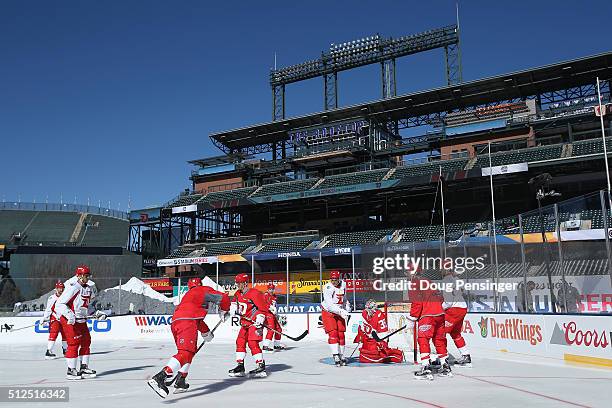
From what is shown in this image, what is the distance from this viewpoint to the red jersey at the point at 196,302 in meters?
9.23

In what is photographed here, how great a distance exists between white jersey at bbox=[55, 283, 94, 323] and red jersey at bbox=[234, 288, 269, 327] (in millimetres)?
3114

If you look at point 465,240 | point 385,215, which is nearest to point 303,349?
point 465,240

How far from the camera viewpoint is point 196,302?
30.8ft

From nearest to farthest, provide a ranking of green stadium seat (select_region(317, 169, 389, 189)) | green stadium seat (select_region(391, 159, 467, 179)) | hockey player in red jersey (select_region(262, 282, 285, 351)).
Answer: hockey player in red jersey (select_region(262, 282, 285, 351)) < green stadium seat (select_region(391, 159, 467, 179)) < green stadium seat (select_region(317, 169, 389, 189))

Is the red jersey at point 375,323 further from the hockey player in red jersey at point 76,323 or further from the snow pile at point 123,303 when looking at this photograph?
the snow pile at point 123,303

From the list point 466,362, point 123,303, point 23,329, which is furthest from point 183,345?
point 123,303

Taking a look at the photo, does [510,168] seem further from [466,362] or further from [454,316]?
[454,316]

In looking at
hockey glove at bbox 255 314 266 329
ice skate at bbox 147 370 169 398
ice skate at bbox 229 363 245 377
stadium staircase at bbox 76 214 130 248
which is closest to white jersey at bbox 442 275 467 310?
hockey glove at bbox 255 314 266 329

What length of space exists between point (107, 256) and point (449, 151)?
3101 centimetres

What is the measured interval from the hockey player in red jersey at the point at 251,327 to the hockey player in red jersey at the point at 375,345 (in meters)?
2.91

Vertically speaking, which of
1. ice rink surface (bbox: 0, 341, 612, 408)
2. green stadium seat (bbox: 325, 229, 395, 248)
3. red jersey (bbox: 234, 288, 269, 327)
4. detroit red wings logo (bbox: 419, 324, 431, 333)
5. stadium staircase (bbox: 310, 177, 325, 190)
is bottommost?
ice rink surface (bbox: 0, 341, 612, 408)

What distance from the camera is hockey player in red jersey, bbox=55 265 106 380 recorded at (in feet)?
37.2

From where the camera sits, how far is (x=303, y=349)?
60.2 feet

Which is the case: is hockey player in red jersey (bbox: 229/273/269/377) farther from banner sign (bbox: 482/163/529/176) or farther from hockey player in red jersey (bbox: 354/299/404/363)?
banner sign (bbox: 482/163/529/176)
